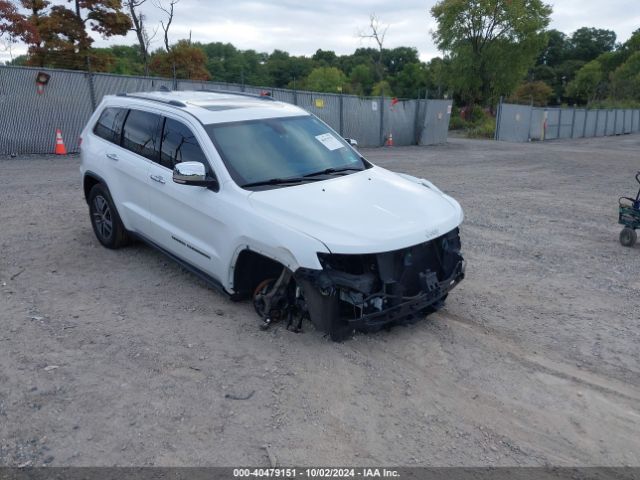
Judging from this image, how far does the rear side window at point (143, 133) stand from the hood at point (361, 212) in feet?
5.35

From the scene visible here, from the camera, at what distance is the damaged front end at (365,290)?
3.87m

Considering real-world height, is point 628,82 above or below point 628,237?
above

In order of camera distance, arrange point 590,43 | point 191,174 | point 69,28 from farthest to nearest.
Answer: point 590,43, point 69,28, point 191,174

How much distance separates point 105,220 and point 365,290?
12.4ft

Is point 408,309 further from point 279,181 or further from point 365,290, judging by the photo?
point 279,181

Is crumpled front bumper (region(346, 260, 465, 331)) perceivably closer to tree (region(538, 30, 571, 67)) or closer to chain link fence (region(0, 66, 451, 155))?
chain link fence (region(0, 66, 451, 155))

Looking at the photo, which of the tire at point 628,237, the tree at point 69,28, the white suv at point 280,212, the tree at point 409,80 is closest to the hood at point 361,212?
the white suv at point 280,212

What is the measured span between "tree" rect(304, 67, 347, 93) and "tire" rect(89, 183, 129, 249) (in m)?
81.9

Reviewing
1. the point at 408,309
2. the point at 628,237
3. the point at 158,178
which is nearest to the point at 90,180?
the point at 158,178

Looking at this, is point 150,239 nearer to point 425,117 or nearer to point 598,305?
point 598,305

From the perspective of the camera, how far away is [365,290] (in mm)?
3896

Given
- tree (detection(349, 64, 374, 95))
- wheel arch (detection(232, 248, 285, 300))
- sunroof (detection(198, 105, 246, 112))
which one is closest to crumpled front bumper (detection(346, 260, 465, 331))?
wheel arch (detection(232, 248, 285, 300))

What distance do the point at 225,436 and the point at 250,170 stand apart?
90.4 inches

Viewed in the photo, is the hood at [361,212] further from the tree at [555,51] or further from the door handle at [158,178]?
the tree at [555,51]
